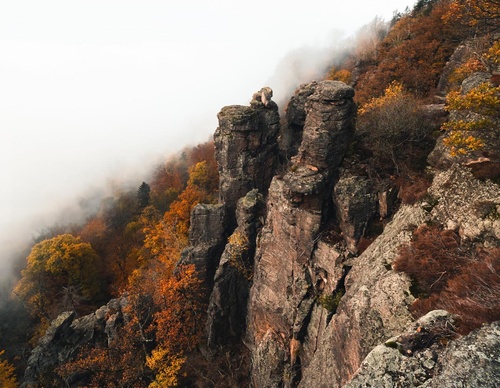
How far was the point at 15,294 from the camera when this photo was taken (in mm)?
50156

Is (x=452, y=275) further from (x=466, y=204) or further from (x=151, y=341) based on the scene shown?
(x=151, y=341)

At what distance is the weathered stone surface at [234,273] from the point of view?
30938 mm

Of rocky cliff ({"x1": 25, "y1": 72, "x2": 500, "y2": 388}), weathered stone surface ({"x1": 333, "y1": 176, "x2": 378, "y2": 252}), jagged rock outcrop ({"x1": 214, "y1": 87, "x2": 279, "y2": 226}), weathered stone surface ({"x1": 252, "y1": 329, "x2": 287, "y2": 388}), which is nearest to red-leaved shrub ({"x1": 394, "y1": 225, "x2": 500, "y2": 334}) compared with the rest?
rocky cliff ({"x1": 25, "y1": 72, "x2": 500, "y2": 388})

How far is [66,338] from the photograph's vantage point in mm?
31406

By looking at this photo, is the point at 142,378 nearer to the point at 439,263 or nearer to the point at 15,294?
the point at 439,263

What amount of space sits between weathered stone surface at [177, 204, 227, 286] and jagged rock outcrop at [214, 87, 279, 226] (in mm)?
2597

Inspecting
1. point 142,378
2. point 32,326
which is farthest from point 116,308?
point 32,326

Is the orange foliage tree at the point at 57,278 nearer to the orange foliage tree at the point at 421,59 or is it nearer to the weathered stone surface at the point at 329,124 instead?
the weathered stone surface at the point at 329,124

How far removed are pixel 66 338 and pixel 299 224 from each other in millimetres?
29291

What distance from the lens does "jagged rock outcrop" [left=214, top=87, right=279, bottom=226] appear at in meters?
35.9

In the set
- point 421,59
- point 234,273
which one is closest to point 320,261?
point 234,273

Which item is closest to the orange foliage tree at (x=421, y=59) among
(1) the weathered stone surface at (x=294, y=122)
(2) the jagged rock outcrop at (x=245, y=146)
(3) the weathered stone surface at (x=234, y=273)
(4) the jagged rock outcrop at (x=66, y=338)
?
(1) the weathered stone surface at (x=294, y=122)

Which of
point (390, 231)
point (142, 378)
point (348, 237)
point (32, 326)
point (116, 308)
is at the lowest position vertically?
point (32, 326)

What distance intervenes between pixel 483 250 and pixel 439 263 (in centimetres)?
165
